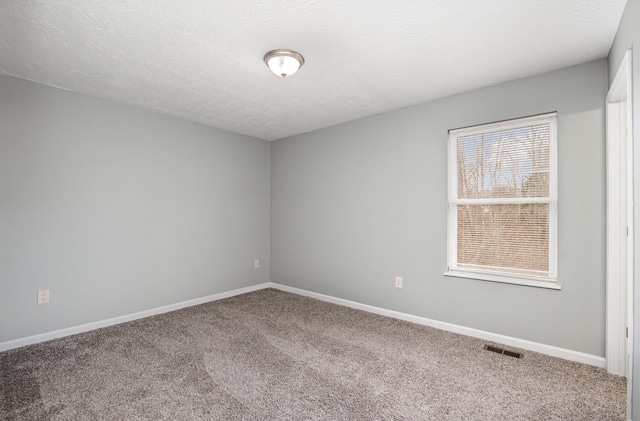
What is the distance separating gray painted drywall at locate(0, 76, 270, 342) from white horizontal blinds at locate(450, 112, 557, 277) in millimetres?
3018

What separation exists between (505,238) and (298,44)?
8.10 feet

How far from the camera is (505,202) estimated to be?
9.21 ft

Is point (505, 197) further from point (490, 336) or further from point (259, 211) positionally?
point (259, 211)

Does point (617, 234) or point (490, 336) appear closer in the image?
point (617, 234)

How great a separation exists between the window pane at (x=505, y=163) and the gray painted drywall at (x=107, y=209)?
10.0 ft

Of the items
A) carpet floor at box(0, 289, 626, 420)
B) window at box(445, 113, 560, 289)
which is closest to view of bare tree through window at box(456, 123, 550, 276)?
window at box(445, 113, 560, 289)

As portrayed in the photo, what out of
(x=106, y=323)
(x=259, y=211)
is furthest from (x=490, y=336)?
A: (x=106, y=323)

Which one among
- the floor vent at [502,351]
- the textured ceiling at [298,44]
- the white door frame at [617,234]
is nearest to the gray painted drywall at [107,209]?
the textured ceiling at [298,44]

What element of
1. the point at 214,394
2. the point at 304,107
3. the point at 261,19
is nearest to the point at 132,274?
the point at 214,394

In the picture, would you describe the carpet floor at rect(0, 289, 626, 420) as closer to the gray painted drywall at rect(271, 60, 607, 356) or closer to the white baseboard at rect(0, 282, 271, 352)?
the white baseboard at rect(0, 282, 271, 352)

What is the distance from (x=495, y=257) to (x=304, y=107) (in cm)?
253

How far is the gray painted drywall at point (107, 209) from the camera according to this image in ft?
8.95

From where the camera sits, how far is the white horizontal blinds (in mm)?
2650

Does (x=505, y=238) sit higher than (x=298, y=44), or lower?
lower
